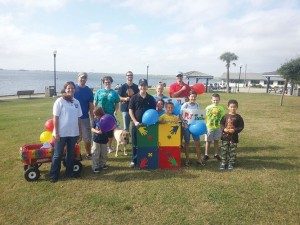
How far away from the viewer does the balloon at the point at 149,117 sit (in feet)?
18.6

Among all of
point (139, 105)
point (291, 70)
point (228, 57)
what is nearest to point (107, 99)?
point (139, 105)

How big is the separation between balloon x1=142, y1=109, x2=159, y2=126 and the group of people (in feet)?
0.65

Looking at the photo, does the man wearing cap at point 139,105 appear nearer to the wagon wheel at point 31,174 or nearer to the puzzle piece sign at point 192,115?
the puzzle piece sign at point 192,115

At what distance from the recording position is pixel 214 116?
6.61m

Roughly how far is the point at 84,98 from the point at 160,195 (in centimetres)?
302

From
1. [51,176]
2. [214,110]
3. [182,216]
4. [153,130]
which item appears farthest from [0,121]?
[182,216]

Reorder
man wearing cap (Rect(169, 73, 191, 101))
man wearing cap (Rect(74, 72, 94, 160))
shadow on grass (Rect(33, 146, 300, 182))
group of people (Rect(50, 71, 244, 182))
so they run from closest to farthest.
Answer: group of people (Rect(50, 71, 244, 182)) < shadow on grass (Rect(33, 146, 300, 182)) < man wearing cap (Rect(74, 72, 94, 160)) < man wearing cap (Rect(169, 73, 191, 101))

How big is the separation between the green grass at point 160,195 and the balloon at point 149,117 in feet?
3.78

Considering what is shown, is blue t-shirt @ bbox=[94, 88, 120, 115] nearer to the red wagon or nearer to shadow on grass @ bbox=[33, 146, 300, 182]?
shadow on grass @ bbox=[33, 146, 300, 182]

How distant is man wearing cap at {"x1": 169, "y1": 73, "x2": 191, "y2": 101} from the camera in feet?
23.6

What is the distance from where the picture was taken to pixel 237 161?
265 inches

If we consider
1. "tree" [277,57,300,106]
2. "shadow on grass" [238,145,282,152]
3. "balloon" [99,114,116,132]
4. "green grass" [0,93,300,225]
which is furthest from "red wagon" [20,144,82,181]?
"tree" [277,57,300,106]

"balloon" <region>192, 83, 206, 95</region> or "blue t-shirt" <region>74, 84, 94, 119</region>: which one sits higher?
"balloon" <region>192, 83, 206, 95</region>

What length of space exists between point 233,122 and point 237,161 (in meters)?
1.31
